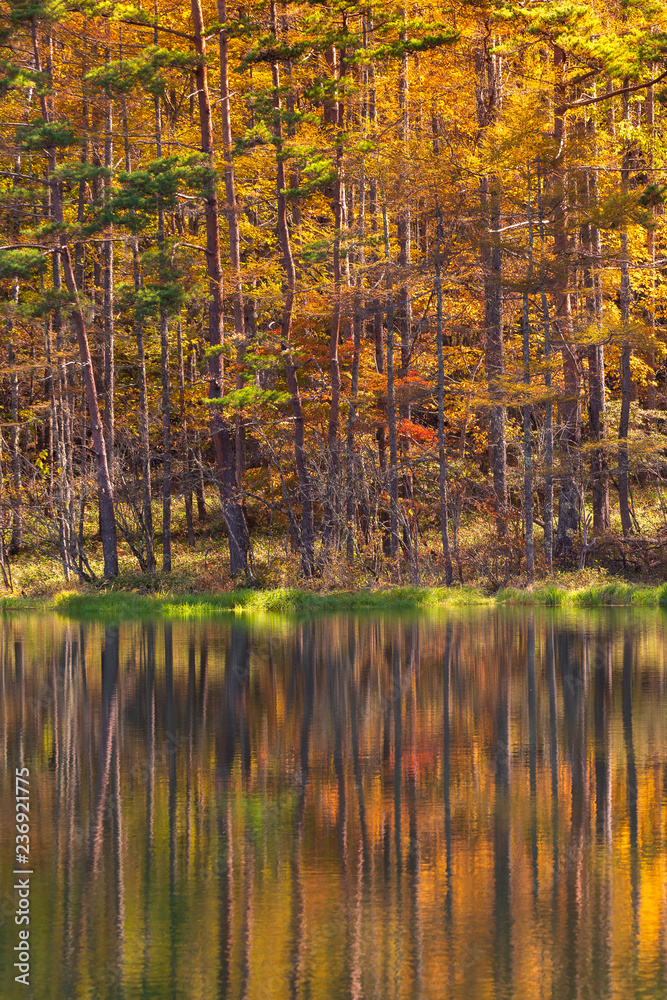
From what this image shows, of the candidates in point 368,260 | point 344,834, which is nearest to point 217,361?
point 368,260

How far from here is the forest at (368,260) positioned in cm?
3045

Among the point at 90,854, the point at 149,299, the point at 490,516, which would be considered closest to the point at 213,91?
the point at 149,299

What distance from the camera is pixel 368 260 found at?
129 feet

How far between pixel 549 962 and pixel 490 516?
90.4 ft

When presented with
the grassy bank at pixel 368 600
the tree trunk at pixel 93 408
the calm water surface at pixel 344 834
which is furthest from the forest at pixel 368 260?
the calm water surface at pixel 344 834

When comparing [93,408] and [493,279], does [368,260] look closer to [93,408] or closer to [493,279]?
[493,279]

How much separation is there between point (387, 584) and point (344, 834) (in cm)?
2183

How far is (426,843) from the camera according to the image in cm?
718

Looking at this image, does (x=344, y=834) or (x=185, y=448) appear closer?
(x=344, y=834)

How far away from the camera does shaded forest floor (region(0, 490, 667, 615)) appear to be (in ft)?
90.9

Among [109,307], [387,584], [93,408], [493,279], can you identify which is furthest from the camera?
[109,307]

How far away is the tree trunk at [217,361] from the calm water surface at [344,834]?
1671 centimetres

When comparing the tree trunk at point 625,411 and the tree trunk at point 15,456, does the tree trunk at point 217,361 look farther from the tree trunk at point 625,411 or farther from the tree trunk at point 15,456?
the tree trunk at point 625,411

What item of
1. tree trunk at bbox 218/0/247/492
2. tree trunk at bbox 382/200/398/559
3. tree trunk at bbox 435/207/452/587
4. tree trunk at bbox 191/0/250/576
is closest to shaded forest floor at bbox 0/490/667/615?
tree trunk at bbox 382/200/398/559
